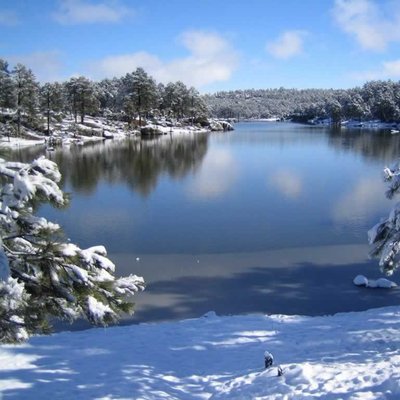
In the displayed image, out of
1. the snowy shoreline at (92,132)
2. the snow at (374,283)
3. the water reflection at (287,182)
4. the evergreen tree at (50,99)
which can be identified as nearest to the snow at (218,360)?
the snow at (374,283)

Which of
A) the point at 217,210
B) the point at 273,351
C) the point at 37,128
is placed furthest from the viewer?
the point at 37,128

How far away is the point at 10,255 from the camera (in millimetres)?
5090

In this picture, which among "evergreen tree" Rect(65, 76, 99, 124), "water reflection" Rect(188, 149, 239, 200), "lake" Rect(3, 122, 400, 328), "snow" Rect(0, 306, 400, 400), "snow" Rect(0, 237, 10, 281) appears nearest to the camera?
"snow" Rect(0, 237, 10, 281)

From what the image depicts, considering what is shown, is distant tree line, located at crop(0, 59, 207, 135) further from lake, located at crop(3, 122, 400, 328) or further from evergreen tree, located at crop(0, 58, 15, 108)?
lake, located at crop(3, 122, 400, 328)

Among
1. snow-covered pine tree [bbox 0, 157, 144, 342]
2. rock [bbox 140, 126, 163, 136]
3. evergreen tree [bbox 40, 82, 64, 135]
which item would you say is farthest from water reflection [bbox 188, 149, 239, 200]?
rock [bbox 140, 126, 163, 136]

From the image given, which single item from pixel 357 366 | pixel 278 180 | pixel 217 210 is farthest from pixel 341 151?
pixel 357 366

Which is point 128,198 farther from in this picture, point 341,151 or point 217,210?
point 341,151

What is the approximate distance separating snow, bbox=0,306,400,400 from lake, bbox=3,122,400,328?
177 cm

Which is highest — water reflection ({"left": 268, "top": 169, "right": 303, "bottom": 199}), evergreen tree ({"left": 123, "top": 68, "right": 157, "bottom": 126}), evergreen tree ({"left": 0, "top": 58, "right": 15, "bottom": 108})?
evergreen tree ({"left": 123, "top": 68, "right": 157, "bottom": 126})

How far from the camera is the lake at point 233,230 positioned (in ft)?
46.6

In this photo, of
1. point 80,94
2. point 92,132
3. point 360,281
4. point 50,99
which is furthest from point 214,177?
point 80,94

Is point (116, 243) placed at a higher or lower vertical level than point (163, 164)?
lower

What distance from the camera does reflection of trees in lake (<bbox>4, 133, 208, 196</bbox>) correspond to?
3556 centimetres

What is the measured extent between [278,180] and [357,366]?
1115 inches
